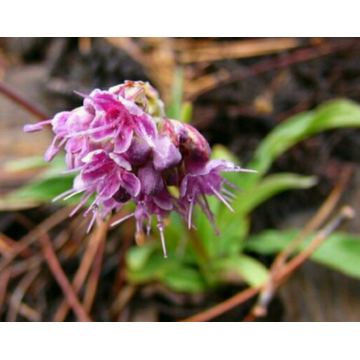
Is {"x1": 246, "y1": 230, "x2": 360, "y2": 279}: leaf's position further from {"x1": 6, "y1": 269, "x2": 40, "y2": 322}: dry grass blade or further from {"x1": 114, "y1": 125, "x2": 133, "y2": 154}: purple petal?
{"x1": 114, "y1": 125, "x2": 133, "y2": 154}: purple petal

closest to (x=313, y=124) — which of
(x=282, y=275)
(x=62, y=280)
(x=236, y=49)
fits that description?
(x=282, y=275)

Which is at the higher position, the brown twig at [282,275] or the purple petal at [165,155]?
the purple petal at [165,155]

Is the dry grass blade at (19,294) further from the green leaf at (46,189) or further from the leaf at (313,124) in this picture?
the leaf at (313,124)

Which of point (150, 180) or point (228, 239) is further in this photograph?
point (228, 239)

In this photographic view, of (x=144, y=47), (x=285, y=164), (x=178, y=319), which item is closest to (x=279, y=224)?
(x=285, y=164)

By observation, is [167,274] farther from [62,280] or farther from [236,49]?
[236,49]

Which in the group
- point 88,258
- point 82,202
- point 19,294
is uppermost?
point 82,202

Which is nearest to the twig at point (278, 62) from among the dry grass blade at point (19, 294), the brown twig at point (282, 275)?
the brown twig at point (282, 275)

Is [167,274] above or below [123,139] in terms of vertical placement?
below
